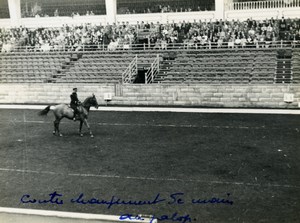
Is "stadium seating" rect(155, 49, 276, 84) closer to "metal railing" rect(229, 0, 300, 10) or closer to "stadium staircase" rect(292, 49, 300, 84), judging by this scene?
"stadium staircase" rect(292, 49, 300, 84)

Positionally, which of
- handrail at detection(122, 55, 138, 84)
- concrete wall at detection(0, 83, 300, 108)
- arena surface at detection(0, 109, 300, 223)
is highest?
handrail at detection(122, 55, 138, 84)

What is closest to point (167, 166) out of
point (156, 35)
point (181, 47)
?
point (181, 47)

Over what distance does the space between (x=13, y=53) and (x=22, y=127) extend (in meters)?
12.9

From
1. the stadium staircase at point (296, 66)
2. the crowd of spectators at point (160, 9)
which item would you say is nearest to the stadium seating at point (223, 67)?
the stadium staircase at point (296, 66)

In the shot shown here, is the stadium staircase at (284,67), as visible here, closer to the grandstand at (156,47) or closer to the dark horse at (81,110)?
the grandstand at (156,47)

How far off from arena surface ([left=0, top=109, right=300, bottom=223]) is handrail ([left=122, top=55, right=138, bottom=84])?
599cm

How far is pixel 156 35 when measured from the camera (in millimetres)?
27719

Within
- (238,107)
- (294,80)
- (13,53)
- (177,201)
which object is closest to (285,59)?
(294,80)

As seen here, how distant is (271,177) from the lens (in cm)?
1091

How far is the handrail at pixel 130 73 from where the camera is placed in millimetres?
24672

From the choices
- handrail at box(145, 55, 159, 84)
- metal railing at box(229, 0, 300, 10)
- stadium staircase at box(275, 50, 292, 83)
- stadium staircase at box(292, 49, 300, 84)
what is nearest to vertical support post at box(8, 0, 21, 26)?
handrail at box(145, 55, 159, 84)

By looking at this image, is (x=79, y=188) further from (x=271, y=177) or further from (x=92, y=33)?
(x=92, y=33)

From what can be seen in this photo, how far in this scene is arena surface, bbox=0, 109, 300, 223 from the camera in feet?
30.3

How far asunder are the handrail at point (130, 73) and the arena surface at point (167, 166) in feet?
19.7
